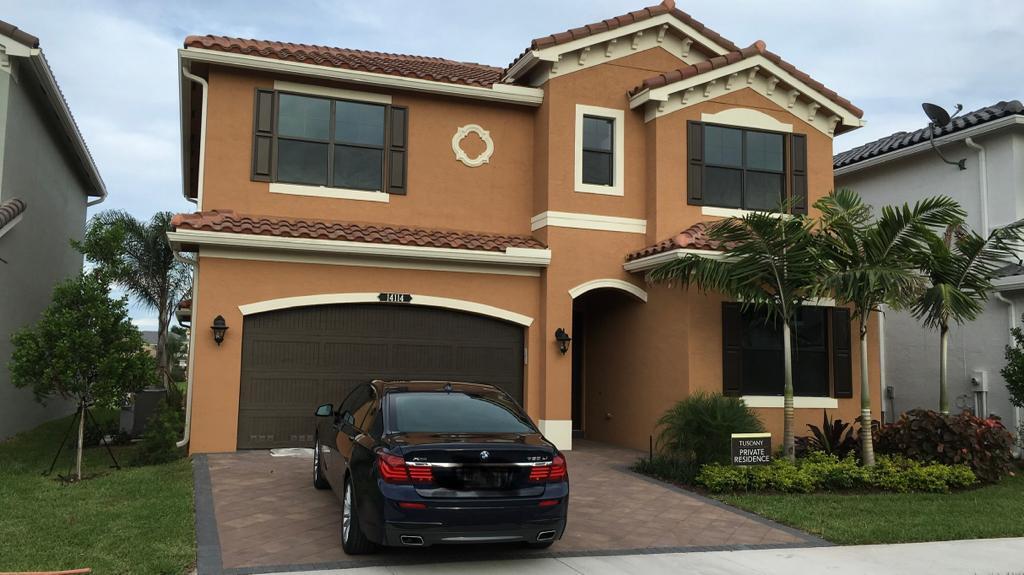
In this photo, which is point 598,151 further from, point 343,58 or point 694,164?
point 343,58

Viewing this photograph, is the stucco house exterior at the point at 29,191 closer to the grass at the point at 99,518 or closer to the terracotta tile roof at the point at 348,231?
the terracotta tile roof at the point at 348,231

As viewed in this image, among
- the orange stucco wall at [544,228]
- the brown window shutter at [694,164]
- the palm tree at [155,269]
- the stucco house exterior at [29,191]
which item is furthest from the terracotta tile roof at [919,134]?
the palm tree at [155,269]

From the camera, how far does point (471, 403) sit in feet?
23.2

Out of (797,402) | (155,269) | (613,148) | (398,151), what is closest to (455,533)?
(797,402)

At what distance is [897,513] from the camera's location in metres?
8.56

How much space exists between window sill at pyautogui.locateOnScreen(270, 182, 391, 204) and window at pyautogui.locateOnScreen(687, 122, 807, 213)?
17.7 ft

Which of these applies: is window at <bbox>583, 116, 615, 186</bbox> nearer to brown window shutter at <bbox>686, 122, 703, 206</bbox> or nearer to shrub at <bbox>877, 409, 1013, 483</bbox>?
brown window shutter at <bbox>686, 122, 703, 206</bbox>

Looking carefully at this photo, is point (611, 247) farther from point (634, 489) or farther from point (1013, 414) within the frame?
point (1013, 414)

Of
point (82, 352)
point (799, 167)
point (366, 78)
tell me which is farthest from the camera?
point (799, 167)

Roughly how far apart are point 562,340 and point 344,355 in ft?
11.7

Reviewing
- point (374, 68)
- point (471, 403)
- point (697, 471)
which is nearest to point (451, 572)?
point (471, 403)

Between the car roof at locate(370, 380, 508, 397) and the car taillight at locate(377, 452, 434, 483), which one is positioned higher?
the car roof at locate(370, 380, 508, 397)

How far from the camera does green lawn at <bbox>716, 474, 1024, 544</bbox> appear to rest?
25.0ft

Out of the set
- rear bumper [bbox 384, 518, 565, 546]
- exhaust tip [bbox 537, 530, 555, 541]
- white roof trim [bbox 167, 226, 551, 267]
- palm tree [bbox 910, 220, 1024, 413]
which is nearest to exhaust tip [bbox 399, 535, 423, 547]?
rear bumper [bbox 384, 518, 565, 546]
